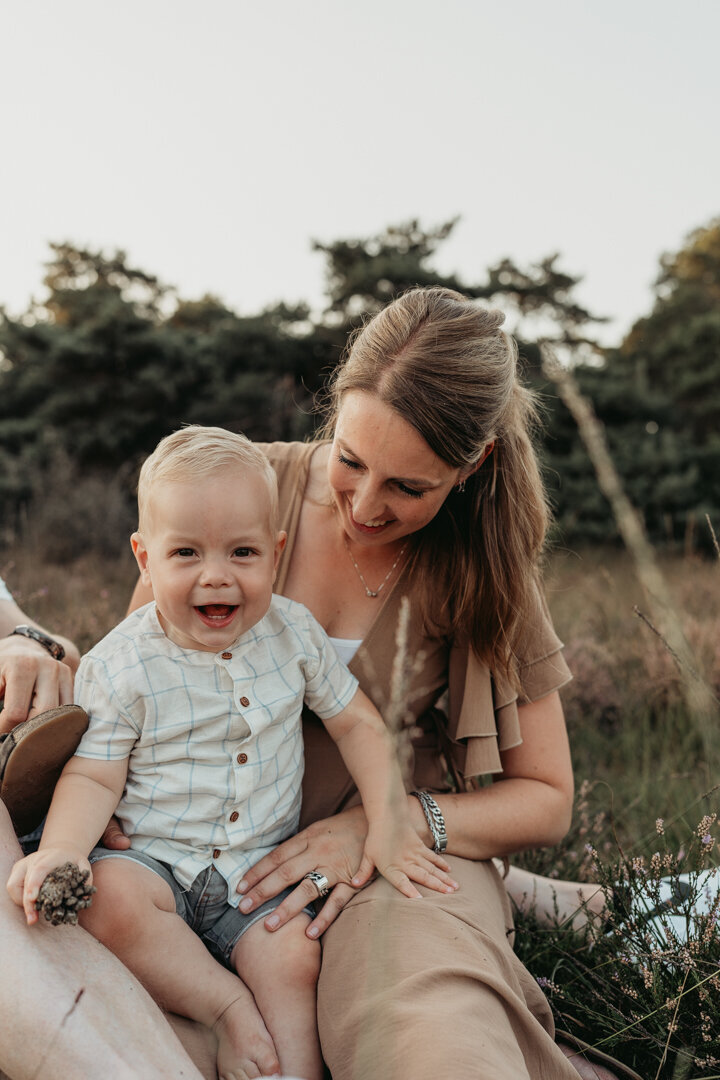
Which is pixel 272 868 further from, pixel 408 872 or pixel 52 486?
pixel 52 486

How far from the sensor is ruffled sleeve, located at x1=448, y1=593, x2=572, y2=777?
2320 mm

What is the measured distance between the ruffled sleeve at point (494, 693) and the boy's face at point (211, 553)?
0.69 m

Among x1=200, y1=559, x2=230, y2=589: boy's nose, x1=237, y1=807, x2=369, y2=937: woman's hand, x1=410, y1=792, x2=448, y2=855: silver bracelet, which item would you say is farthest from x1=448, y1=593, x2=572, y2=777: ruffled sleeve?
x1=200, y1=559, x2=230, y2=589: boy's nose

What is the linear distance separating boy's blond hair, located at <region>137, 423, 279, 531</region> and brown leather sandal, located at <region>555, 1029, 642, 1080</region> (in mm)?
1410

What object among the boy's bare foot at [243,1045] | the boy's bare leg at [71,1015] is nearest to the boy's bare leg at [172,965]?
the boy's bare foot at [243,1045]

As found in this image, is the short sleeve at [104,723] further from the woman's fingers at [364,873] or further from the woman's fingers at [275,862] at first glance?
the woman's fingers at [364,873]

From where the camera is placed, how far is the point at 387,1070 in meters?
1.51

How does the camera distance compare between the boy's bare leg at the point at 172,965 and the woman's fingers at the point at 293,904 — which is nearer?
the boy's bare leg at the point at 172,965

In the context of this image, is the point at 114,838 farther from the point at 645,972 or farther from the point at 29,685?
the point at 645,972

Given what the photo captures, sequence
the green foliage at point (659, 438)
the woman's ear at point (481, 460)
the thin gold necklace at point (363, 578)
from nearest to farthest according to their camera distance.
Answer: the woman's ear at point (481, 460), the thin gold necklace at point (363, 578), the green foliage at point (659, 438)

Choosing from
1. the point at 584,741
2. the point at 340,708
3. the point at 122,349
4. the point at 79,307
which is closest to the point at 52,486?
the point at 122,349

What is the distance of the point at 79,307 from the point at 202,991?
1075 cm

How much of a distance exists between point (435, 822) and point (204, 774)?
0.62 meters

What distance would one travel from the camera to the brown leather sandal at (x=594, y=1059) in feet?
6.51
